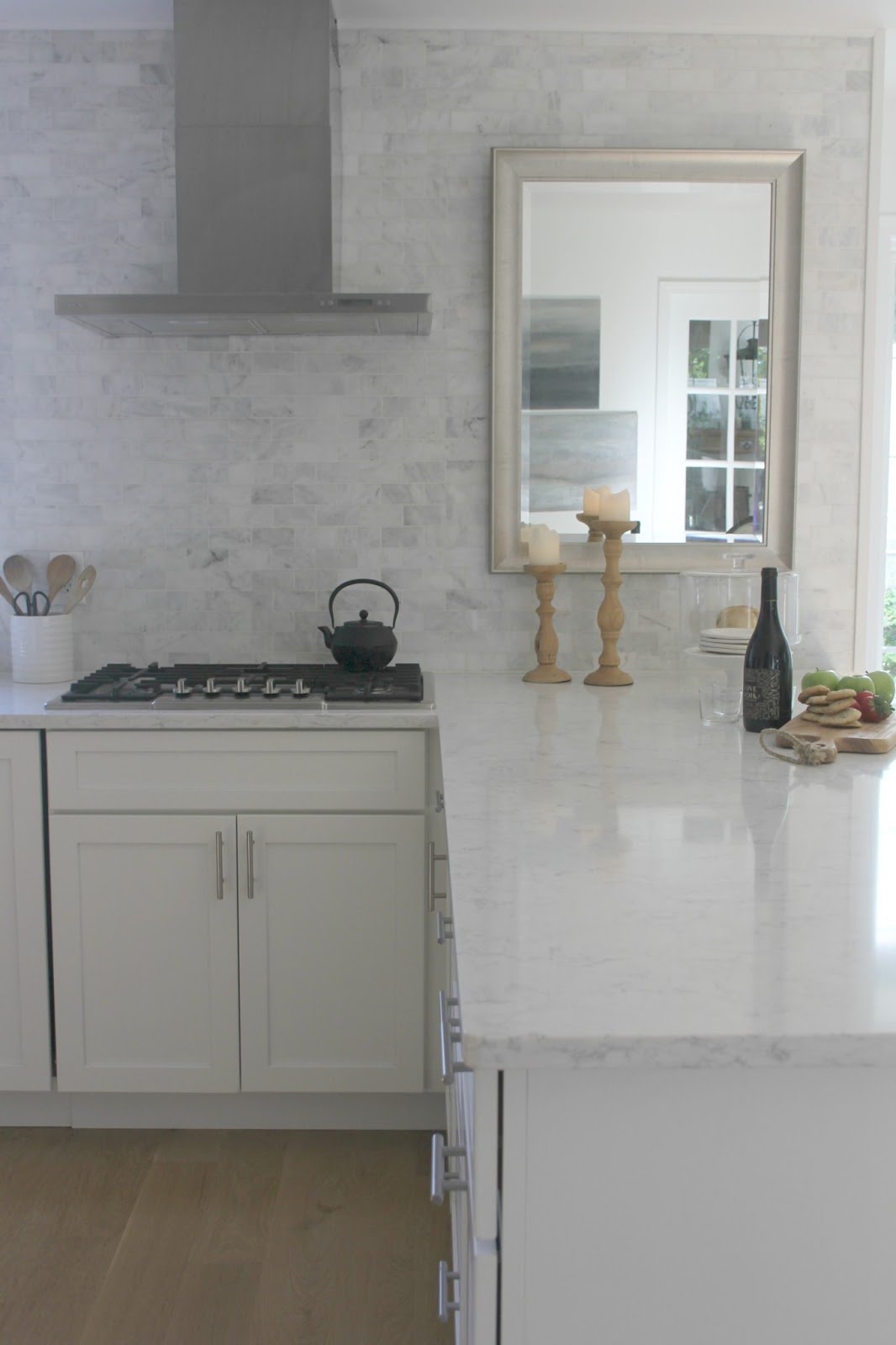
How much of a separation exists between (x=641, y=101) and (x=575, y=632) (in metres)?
1.36

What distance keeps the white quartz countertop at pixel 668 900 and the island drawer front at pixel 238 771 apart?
0.37 meters

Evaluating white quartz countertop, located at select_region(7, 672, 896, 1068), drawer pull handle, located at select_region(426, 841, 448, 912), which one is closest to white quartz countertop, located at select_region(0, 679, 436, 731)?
white quartz countertop, located at select_region(7, 672, 896, 1068)

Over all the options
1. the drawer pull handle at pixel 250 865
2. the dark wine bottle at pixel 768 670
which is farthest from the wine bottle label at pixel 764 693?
the drawer pull handle at pixel 250 865

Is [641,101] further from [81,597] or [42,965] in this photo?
[42,965]

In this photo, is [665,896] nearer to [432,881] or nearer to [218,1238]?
[432,881]

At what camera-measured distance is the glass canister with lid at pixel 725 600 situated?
299 cm

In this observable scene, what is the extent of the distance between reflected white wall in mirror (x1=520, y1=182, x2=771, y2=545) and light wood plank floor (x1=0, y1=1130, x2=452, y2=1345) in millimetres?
1663

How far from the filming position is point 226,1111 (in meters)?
2.88

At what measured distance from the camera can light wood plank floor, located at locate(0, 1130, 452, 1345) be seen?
2.17m

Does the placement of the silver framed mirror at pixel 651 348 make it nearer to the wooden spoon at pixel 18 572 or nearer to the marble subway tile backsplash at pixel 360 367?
the marble subway tile backsplash at pixel 360 367

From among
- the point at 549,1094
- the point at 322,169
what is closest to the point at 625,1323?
the point at 549,1094

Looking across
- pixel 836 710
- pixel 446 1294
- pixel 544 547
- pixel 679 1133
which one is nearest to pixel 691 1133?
pixel 679 1133

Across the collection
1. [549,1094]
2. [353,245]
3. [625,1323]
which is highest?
[353,245]

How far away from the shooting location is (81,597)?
10.7ft
